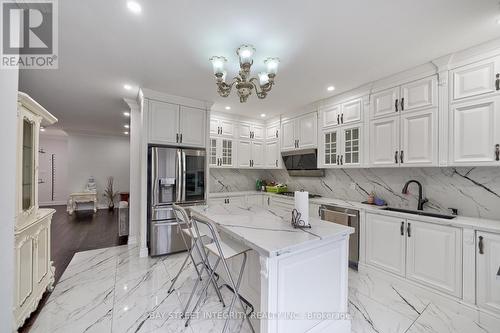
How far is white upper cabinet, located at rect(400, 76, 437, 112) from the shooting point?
2406 mm

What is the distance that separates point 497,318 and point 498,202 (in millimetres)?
1102

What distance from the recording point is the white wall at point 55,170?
7.50 meters

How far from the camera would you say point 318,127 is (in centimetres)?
374

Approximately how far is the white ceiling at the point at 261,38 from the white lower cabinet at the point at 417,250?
184 cm

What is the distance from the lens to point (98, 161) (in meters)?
7.45

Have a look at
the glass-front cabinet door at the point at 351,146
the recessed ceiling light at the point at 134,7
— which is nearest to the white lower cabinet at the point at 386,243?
the glass-front cabinet door at the point at 351,146

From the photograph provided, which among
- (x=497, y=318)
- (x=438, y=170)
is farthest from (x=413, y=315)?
(x=438, y=170)

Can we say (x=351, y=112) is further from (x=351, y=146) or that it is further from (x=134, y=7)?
(x=134, y=7)

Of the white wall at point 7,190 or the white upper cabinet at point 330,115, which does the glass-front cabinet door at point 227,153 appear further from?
the white wall at point 7,190

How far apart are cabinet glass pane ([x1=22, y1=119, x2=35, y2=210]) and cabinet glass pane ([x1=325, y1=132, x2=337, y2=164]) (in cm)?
371

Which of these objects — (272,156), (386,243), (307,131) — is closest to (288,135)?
(307,131)

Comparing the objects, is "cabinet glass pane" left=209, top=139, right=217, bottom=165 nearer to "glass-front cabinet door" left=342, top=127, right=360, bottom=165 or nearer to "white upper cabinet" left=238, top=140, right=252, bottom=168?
"white upper cabinet" left=238, top=140, right=252, bottom=168

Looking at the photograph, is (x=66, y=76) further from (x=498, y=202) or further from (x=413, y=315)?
(x=498, y=202)

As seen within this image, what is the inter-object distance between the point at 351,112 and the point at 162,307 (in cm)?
344
